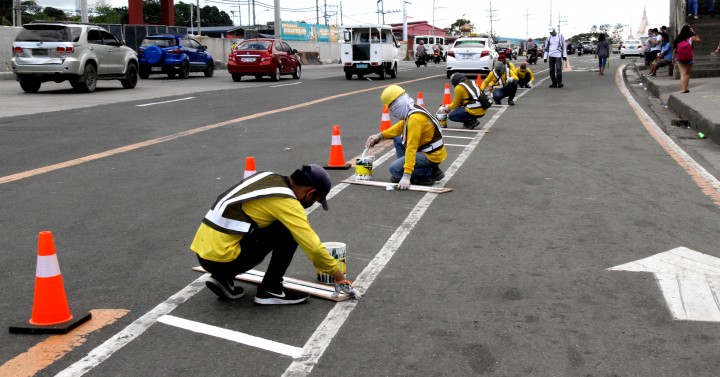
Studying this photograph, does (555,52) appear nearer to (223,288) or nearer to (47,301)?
(223,288)

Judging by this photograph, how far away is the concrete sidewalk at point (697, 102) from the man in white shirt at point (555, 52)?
2.87m

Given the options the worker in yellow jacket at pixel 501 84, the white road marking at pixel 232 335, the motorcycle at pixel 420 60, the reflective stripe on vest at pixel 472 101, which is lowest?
the white road marking at pixel 232 335

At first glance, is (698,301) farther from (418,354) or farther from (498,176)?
(498,176)

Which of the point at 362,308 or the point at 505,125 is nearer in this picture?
the point at 362,308

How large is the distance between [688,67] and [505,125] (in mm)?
6989

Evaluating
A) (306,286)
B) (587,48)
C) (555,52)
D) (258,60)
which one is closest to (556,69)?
(555,52)

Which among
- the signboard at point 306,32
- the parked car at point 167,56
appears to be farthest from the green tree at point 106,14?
the parked car at point 167,56

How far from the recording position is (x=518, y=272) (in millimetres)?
5906

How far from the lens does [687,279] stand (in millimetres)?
5777

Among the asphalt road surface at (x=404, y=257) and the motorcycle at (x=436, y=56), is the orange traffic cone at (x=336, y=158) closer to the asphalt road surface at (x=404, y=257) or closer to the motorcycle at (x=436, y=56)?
the asphalt road surface at (x=404, y=257)

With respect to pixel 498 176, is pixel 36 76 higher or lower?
higher

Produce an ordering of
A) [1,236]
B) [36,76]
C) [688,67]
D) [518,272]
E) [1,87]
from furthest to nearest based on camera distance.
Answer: [1,87] < [36,76] < [688,67] < [1,236] < [518,272]

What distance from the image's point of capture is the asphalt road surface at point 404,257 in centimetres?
436

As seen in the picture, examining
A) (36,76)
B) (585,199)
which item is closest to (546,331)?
(585,199)
